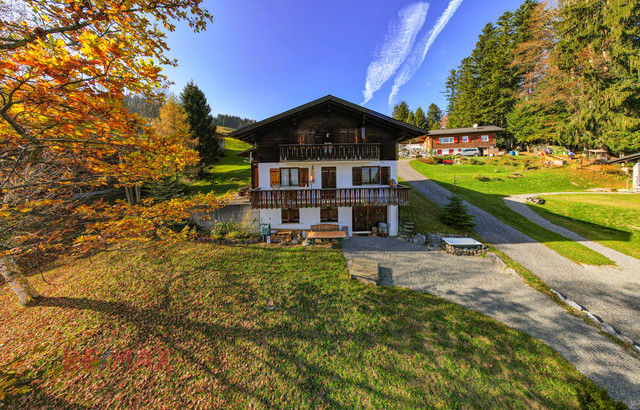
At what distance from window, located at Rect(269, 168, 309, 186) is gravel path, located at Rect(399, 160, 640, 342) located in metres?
13.2

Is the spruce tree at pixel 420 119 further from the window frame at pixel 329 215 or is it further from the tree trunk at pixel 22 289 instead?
the tree trunk at pixel 22 289

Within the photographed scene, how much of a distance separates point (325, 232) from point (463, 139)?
41.2 metres

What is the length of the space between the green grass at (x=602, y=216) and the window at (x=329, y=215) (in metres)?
17.5

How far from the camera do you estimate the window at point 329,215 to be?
14.6 metres

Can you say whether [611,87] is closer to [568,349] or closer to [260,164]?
[568,349]

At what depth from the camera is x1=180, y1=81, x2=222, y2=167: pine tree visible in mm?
26703

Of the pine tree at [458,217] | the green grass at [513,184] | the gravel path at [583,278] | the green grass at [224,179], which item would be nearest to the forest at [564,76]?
the green grass at [513,184]

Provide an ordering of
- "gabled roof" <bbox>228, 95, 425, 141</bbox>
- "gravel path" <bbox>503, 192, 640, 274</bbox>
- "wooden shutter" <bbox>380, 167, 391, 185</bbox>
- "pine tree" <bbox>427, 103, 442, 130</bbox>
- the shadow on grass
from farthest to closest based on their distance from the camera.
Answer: "pine tree" <bbox>427, 103, 442, 130</bbox>, "wooden shutter" <bbox>380, 167, 391, 185</bbox>, "gabled roof" <bbox>228, 95, 425, 141</bbox>, "gravel path" <bbox>503, 192, 640, 274</bbox>, the shadow on grass

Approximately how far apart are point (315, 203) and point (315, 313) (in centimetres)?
698

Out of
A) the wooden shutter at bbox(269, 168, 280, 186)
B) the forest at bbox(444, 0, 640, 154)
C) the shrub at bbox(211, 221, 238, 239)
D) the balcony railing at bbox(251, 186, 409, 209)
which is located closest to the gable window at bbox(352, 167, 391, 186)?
the balcony railing at bbox(251, 186, 409, 209)

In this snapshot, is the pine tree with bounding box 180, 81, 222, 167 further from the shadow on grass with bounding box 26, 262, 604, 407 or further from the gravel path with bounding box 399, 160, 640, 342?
the gravel path with bounding box 399, 160, 640, 342

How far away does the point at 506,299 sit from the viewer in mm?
A: 8430

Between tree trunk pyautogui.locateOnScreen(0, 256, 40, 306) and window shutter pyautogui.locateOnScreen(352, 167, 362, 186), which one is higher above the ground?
window shutter pyautogui.locateOnScreen(352, 167, 362, 186)

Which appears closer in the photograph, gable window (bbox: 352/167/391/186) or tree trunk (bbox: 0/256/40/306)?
tree trunk (bbox: 0/256/40/306)
